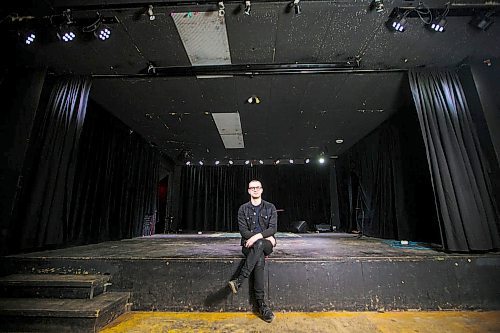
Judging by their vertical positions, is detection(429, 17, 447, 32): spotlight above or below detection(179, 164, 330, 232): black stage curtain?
above

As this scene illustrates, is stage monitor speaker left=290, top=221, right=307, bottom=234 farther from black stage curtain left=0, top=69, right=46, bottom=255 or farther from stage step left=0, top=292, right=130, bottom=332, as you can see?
black stage curtain left=0, top=69, right=46, bottom=255

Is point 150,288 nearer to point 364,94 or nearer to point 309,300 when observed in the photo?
point 309,300

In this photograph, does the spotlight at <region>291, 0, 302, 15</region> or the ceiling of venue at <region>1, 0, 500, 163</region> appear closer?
the spotlight at <region>291, 0, 302, 15</region>

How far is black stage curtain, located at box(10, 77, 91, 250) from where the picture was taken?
122 inches

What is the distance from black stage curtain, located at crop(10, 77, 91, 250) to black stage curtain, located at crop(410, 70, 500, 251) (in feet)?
16.6

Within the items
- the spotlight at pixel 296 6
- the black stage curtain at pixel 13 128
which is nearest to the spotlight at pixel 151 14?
the spotlight at pixel 296 6

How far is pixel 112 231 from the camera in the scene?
531 cm

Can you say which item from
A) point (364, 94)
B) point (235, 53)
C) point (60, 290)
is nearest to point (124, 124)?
point (235, 53)

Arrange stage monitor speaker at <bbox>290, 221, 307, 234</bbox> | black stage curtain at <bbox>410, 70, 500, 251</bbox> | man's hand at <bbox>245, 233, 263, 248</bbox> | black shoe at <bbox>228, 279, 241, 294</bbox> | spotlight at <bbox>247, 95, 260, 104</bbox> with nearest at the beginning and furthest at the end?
1. black shoe at <bbox>228, 279, 241, 294</bbox>
2. man's hand at <bbox>245, 233, 263, 248</bbox>
3. black stage curtain at <bbox>410, 70, 500, 251</bbox>
4. spotlight at <bbox>247, 95, 260, 104</bbox>
5. stage monitor speaker at <bbox>290, 221, 307, 234</bbox>

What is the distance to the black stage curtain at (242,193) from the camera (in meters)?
9.52

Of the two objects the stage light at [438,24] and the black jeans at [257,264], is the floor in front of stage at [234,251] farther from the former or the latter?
the stage light at [438,24]

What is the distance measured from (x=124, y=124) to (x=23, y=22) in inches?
121

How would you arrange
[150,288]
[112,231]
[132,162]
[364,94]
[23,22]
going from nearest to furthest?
[150,288]
[23,22]
[364,94]
[112,231]
[132,162]

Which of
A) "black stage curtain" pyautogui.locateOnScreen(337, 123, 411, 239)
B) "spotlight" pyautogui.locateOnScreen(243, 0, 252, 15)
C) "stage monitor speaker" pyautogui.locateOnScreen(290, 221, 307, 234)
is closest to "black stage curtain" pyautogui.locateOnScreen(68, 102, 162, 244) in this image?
"spotlight" pyautogui.locateOnScreen(243, 0, 252, 15)
